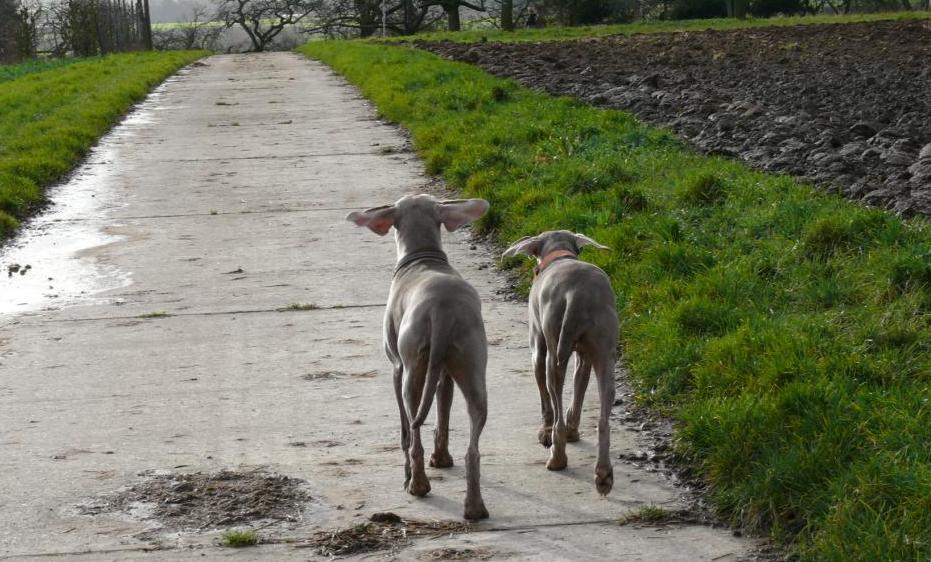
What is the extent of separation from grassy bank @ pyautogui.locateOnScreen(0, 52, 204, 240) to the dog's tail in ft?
22.8

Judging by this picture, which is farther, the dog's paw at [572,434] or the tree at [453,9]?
the tree at [453,9]

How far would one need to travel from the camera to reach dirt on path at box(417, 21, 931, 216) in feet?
35.5

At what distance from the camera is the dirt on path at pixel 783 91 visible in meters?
10.8

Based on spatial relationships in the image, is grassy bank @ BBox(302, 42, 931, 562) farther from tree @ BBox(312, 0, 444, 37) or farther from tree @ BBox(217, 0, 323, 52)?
tree @ BBox(217, 0, 323, 52)

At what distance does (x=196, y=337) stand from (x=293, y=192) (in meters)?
4.95

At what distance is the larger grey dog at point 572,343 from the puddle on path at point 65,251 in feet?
13.6

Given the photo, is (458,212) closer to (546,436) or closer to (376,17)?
(546,436)

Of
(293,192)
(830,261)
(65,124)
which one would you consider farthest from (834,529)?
(65,124)

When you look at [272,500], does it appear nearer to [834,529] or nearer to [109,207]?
[834,529]

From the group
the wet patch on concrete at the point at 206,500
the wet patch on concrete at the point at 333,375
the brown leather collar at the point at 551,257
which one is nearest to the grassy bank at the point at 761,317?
the brown leather collar at the point at 551,257

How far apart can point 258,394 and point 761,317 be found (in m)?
2.62

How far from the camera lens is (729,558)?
4.69 m

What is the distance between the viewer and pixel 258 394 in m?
6.75

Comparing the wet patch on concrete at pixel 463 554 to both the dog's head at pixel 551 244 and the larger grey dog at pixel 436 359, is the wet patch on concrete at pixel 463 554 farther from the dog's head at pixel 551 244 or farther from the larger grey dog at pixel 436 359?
the dog's head at pixel 551 244
